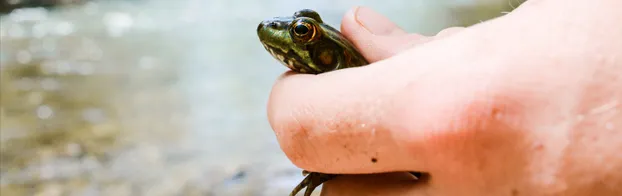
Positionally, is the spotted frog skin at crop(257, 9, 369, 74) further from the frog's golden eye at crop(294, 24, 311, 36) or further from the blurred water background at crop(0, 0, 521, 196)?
the blurred water background at crop(0, 0, 521, 196)

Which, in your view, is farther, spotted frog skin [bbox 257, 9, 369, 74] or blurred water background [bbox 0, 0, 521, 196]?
blurred water background [bbox 0, 0, 521, 196]

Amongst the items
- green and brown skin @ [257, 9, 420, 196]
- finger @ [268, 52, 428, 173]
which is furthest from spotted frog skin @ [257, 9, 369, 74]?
finger @ [268, 52, 428, 173]

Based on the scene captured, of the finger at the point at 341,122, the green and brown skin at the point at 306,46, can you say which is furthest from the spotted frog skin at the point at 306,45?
the finger at the point at 341,122

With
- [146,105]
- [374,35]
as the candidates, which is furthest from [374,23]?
[146,105]

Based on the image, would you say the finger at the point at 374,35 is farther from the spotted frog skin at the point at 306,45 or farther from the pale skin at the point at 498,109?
the pale skin at the point at 498,109

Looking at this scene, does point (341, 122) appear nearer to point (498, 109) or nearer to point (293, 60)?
point (498, 109)

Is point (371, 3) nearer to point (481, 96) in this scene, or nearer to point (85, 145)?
point (85, 145)

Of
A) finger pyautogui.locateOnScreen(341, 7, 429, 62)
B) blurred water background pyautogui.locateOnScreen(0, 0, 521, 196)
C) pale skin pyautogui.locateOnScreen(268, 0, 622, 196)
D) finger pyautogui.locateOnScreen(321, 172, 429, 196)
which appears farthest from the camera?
blurred water background pyautogui.locateOnScreen(0, 0, 521, 196)
